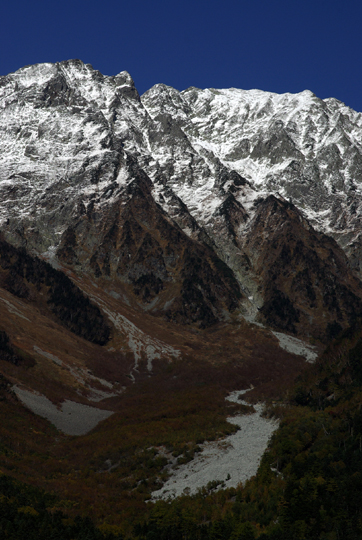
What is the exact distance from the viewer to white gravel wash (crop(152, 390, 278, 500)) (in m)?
36.6

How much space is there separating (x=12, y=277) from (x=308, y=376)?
406 ft

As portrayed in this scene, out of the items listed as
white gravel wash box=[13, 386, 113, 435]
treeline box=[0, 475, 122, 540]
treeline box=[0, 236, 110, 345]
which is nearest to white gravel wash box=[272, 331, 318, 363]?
treeline box=[0, 236, 110, 345]

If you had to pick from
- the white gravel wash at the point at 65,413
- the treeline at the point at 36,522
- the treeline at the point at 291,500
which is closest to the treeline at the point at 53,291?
the white gravel wash at the point at 65,413

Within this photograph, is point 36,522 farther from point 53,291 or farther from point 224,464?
point 53,291

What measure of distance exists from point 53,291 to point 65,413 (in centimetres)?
10722

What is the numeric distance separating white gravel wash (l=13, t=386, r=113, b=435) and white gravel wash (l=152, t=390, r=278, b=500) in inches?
961

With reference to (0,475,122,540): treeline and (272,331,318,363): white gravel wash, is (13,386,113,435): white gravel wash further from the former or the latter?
(272,331,318,363): white gravel wash

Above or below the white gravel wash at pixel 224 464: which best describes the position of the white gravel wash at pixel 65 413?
below

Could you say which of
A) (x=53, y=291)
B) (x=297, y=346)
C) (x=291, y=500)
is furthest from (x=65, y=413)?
(x=297, y=346)

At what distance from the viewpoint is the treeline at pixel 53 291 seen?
154250mm

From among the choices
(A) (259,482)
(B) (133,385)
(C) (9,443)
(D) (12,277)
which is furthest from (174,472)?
(D) (12,277)

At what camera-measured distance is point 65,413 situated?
2682 inches

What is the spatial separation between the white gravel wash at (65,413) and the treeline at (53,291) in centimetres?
7747

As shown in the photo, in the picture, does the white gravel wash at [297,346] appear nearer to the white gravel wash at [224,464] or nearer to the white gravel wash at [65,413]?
the white gravel wash at [65,413]
